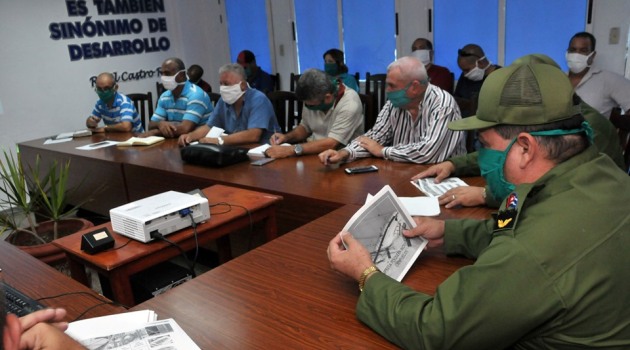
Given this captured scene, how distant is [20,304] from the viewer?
3.95 ft

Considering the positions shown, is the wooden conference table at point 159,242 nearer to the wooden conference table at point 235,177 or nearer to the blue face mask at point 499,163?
the wooden conference table at point 235,177

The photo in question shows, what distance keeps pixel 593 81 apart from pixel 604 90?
0.10m

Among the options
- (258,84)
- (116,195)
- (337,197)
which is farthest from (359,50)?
(337,197)

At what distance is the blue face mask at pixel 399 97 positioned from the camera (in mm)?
2387

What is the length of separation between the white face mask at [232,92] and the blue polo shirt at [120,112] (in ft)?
4.09

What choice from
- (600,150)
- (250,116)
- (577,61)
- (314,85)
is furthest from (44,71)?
(600,150)

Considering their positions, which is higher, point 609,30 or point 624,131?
point 609,30

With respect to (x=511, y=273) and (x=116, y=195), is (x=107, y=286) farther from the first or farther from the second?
(x=511, y=273)

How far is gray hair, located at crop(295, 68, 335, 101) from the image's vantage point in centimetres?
282

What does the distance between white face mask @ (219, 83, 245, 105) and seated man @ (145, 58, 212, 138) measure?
1.68 ft

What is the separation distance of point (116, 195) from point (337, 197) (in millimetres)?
1860

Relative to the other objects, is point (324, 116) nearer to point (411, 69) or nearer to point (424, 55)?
point (411, 69)

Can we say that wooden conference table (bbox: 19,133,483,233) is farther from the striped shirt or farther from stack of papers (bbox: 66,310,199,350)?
stack of papers (bbox: 66,310,199,350)

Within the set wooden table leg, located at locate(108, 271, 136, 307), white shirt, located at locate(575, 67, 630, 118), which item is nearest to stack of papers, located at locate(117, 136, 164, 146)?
wooden table leg, located at locate(108, 271, 136, 307)
